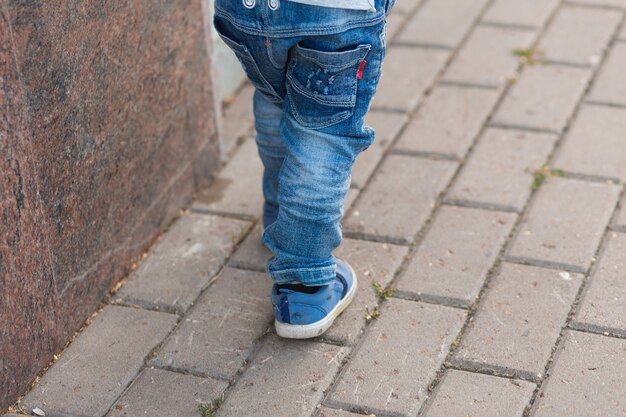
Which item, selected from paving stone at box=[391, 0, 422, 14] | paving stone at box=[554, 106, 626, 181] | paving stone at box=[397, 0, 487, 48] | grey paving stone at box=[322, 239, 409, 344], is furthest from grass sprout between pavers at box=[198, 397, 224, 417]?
paving stone at box=[391, 0, 422, 14]

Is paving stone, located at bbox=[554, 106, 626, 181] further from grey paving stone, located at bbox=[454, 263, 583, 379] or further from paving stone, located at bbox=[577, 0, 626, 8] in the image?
paving stone, located at bbox=[577, 0, 626, 8]

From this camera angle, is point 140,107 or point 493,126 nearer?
point 140,107

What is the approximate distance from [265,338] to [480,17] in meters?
2.27

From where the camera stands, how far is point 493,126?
12.6ft

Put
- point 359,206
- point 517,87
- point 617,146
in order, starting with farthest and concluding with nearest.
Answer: point 517,87 < point 617,146 < point 359,206

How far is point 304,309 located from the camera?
2.82 metres

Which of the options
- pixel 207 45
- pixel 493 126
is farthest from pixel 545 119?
pixel 207 45

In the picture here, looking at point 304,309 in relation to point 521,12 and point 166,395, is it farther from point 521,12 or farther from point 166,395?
point 521,12

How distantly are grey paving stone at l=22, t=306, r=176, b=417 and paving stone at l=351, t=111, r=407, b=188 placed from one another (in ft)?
3.09

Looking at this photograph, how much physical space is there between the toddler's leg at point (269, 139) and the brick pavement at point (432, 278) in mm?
233

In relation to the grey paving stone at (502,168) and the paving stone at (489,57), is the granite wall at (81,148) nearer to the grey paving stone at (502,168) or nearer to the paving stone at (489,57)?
the grey paving stone at (502,168)

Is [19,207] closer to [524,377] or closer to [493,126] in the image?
[524,377]

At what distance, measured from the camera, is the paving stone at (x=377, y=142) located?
3588 mm

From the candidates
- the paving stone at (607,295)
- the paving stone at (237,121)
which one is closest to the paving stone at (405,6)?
the paving stone at (237,121)
